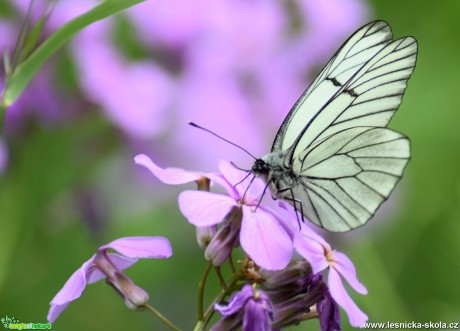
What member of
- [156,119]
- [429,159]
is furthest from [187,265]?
[429,159]

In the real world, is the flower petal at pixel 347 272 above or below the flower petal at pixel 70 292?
below

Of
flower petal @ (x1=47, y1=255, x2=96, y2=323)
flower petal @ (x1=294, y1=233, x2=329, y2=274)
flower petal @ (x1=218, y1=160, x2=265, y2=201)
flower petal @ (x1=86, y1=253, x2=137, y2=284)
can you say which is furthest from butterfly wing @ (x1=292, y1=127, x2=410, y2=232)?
flower petal @ (x1=47, y1=255, x2=96, y2=323)

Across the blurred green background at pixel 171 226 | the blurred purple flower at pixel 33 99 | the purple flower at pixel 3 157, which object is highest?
the blurred purple flower at pixel 33 99

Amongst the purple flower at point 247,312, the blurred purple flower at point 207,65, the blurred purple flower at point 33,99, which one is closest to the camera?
the purple flower at point 247,312

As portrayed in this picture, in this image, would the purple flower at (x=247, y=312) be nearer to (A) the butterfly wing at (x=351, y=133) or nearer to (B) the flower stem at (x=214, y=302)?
(B) the flower stem at (x=214, y=302)

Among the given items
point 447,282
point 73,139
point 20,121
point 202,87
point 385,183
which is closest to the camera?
point 385,183

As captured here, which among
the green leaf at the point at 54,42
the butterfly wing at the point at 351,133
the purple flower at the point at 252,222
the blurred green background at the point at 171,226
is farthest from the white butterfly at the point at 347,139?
the blurred green background at the point at 171,226

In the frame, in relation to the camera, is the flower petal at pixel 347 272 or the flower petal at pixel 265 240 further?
the flower petal at pixel 347 272

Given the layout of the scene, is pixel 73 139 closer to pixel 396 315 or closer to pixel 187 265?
pixel 187 265
